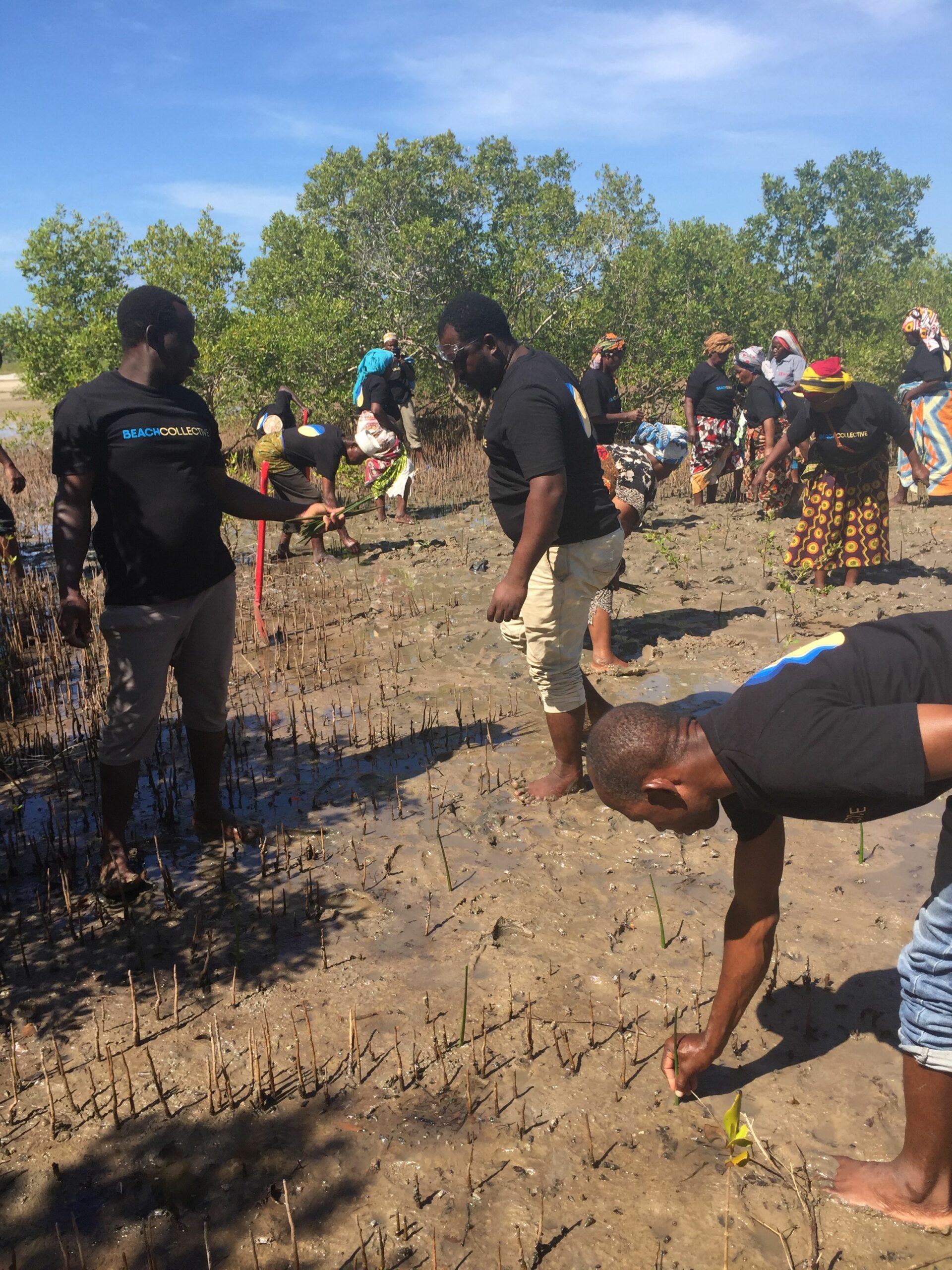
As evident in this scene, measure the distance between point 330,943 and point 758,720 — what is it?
2147 mm

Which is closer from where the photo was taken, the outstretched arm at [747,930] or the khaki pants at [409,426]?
the outstretched arm at [747,930]

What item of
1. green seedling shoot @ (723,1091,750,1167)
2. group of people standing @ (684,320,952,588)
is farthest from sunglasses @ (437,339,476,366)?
group of people standing @ (684,320,952,588)

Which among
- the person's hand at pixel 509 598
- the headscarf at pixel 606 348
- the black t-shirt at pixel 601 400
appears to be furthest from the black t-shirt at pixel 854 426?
the person's hand at pixel 509 598

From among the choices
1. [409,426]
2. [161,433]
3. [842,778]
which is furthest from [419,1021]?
[409,426]

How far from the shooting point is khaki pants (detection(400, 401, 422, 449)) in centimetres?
1186

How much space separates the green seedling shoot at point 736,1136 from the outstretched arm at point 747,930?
0.55 ft

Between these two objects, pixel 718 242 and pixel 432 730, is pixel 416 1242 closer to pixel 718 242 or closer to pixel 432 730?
pixel 432 730

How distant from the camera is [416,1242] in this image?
2.28 metres

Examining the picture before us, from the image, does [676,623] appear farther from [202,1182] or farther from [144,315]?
[202,1182]

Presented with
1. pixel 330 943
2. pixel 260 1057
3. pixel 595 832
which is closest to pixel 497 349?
pixel 595 832

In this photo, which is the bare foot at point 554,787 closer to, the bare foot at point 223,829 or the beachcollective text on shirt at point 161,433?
the bare foot at point 223,829

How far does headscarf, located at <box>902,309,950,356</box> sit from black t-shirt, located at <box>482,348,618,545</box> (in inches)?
315

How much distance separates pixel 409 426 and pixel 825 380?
613 centimetres

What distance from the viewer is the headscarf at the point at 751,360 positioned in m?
10.9
